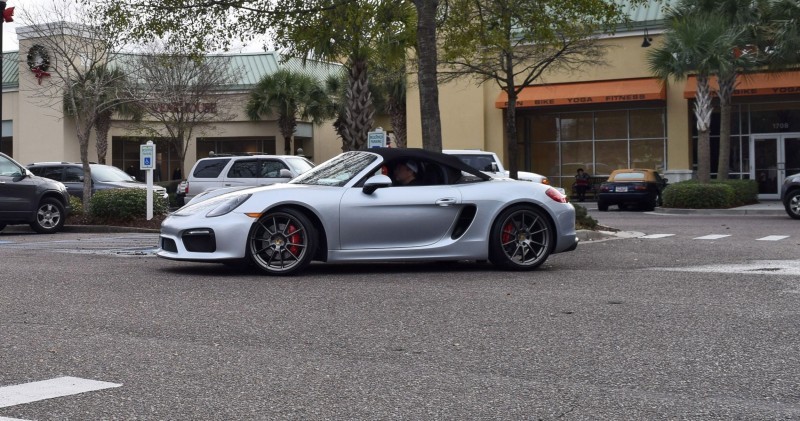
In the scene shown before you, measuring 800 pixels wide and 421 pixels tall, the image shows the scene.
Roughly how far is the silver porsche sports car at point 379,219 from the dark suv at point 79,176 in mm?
14510

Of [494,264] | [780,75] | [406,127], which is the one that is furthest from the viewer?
[406,127]

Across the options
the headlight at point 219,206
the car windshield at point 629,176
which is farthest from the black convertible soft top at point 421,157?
the car windshield at point 629,176

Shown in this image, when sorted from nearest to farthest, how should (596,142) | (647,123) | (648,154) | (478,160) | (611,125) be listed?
1. (478,160)
2. (647,123)
3. (648,154)
4. (611,125)
5. (596,142)

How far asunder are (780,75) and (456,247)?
27.8 m

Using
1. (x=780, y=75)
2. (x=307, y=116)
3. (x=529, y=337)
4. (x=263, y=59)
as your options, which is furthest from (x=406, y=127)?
(x=529, y=337)

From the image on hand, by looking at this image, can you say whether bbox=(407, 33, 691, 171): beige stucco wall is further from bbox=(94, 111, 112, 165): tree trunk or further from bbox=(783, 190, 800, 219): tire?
bbox=(783, 190, 800, 219): tire

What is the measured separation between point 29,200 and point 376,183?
35.6 ft

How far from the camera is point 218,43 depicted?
1736cm

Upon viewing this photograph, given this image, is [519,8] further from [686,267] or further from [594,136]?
[594,136]

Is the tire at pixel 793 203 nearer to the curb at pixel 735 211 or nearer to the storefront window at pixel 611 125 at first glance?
the curb at pixel 735 211

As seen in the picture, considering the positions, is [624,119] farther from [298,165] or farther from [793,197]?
[298,165]

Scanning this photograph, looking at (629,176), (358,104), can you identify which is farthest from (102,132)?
(629,176)

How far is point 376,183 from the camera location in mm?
10516

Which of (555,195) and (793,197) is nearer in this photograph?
(555,195)
